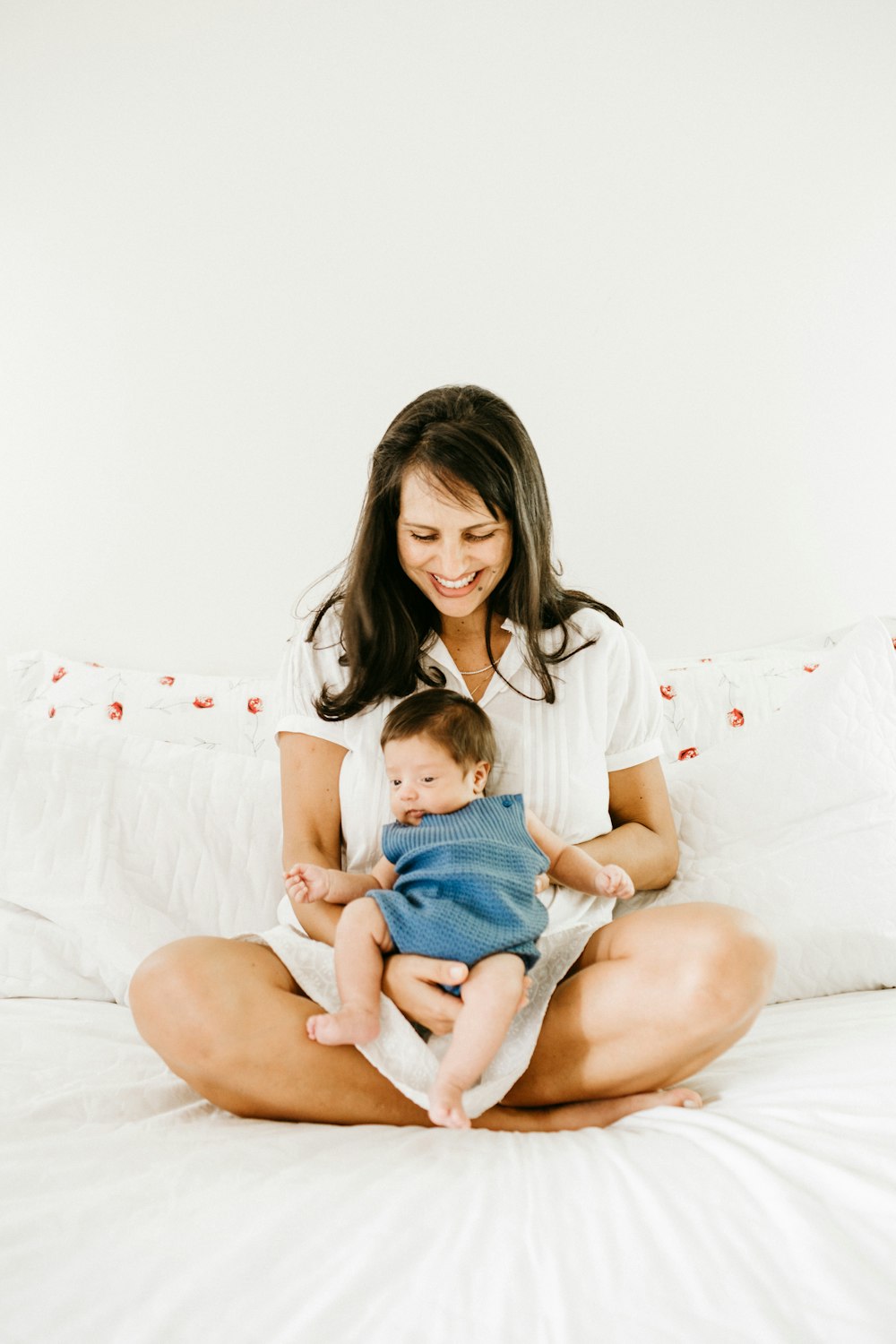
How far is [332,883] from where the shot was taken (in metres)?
1.17

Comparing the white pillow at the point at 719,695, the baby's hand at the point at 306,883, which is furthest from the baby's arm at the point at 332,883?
the white pillow at the point at 719,695

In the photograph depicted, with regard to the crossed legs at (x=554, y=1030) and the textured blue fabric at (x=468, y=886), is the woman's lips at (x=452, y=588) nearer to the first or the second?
the textured blue fabric at (x=468, y=886)

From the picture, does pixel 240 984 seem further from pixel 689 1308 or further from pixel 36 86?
pixel 36 86

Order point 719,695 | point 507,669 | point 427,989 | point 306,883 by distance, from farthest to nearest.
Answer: point 719,695 → point 507,669 → point 306,883 → point 427,989

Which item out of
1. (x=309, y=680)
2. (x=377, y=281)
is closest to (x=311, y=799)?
(x=309, y=680)

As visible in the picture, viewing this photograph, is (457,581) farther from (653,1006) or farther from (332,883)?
(653,1006)

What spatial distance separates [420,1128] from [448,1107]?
5.2 inches

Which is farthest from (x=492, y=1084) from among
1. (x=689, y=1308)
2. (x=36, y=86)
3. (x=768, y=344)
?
(x=36, y=86)

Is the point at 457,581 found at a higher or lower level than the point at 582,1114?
higher

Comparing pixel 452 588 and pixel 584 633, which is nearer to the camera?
pixel 452 588

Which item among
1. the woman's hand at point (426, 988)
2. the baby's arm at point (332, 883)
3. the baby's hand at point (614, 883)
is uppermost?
the baby's hand at point (614, 883)

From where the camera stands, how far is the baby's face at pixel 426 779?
1166mm

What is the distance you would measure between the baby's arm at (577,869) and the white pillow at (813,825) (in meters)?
0.23

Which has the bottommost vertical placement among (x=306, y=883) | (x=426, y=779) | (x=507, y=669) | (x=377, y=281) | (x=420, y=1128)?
(x=420, y=1128)
